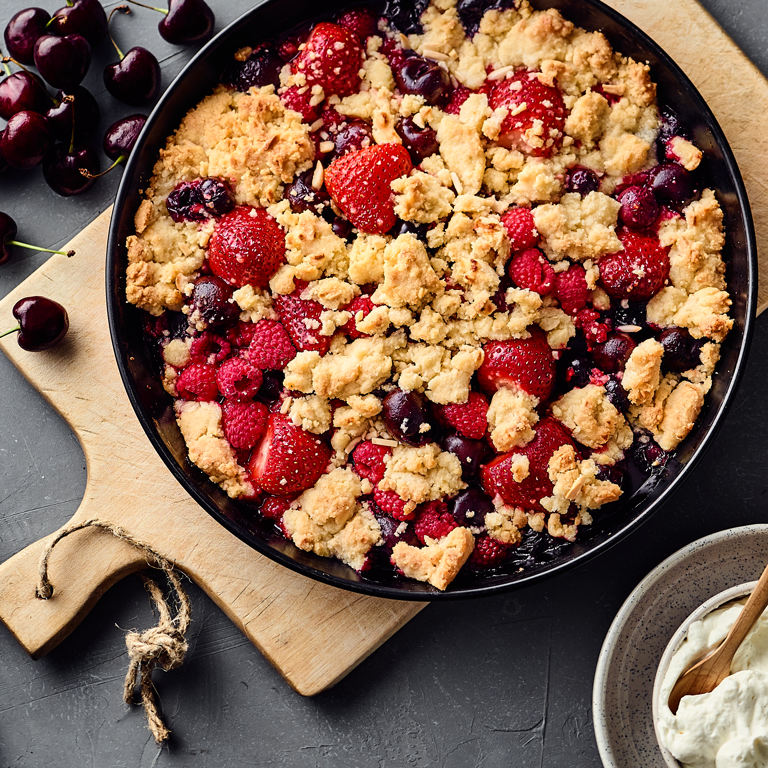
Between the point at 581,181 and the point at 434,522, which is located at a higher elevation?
the point at 581,181

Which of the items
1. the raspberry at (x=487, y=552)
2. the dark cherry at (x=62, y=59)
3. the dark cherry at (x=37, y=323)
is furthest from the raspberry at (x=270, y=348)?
the dark cherry at (x=62, y=59)

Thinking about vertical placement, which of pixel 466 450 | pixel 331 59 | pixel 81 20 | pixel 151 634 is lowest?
pixel 151 634

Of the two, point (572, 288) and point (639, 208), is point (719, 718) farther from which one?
point (639, 208)

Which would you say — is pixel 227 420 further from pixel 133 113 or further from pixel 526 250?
pixel 133 113

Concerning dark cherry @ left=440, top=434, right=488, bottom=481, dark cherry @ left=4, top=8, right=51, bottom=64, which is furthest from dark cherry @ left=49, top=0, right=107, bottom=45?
dark cherry @ left=440, top=434, right=488, bottom=481

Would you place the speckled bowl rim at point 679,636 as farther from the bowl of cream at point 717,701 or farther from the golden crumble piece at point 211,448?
the golden crumble piece at point 211,448

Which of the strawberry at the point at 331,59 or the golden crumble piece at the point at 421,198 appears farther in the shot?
the strawberry at the point at 331,59

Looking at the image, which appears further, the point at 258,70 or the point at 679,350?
the point at 258,70

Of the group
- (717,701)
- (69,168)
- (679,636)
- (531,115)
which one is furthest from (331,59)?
(717,701)
